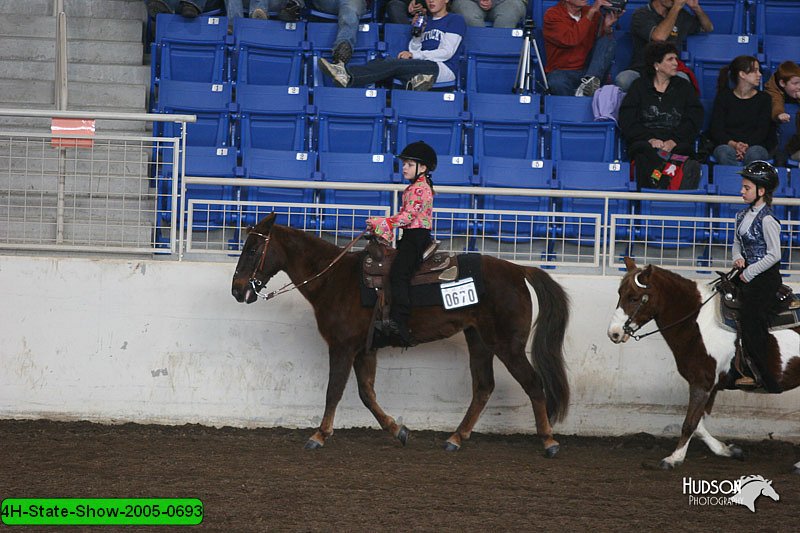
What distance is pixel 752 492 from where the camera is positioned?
606 cm

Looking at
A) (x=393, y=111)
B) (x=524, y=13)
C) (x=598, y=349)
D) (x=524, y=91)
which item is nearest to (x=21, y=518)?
(x=598, y=349)

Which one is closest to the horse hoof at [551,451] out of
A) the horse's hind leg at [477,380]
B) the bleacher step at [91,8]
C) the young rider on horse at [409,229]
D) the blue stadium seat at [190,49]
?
the horse's hind leg at [477,380]

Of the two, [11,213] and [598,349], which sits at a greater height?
[11,213]

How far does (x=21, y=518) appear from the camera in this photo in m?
5.10

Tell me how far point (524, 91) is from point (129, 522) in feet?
22.5

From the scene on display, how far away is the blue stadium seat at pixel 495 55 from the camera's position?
10945 millimetres

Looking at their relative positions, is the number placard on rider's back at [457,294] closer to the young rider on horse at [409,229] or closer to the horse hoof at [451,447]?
the young rider on horse at [409,229]

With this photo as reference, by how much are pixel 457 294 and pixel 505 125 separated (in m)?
3.10

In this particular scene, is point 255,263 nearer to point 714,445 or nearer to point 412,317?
point 412,317

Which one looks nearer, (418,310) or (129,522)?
(129,522)

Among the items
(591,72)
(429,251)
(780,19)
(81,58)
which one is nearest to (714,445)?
(429,251)

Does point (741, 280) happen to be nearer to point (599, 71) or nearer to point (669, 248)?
point (669, 248)

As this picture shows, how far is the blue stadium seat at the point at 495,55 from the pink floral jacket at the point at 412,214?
3787mm

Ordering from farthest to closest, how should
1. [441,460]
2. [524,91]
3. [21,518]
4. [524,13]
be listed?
[524,13]
[524,91]
[441,460]
[21,518]
